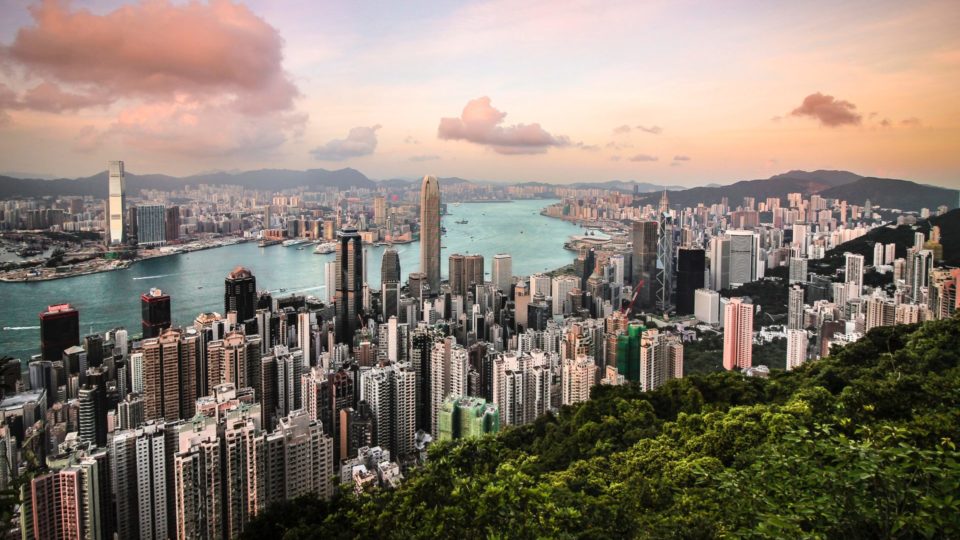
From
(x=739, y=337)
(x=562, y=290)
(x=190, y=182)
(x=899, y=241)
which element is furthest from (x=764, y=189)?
(x=190, y=182)

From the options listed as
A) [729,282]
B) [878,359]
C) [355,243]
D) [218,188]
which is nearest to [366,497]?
[878,359]

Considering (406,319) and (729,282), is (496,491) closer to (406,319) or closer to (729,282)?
(406,319)

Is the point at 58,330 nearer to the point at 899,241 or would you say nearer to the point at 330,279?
the point at 330,279

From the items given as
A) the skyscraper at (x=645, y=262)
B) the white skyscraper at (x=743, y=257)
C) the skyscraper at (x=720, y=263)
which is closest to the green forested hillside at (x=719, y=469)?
the skyscraper at (x=645, y=262)

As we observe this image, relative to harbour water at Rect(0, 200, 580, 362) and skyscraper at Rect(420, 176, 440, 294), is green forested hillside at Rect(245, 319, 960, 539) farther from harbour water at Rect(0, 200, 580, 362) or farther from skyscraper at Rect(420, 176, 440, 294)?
skyscraper at Rect(420, 176, 440, 294)

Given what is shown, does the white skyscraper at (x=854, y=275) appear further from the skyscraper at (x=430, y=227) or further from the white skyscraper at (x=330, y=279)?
the white skyscraper at (x=330, y=279)

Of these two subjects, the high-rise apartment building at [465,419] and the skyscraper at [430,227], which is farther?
the skyscraper at [430,227]

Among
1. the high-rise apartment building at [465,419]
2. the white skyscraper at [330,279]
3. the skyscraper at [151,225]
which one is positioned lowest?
the high-rise apartment building at [465,419]
